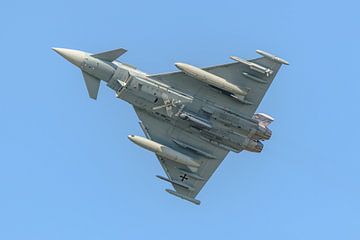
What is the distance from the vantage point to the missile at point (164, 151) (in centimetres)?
4472

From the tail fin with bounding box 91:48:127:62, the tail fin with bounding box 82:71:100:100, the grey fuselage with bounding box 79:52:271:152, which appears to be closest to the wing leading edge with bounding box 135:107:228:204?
the grey fuselage with bounding box 79:52:271:152

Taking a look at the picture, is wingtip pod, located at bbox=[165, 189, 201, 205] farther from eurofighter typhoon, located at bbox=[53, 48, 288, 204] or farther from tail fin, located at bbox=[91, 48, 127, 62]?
tail fin, located at bbox=[91, 48, 127, 62]

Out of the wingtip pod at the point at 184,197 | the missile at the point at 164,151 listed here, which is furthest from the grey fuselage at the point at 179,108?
the wingtip pod at the point at 184,197

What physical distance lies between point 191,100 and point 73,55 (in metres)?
6.21

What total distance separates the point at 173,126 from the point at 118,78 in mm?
4028

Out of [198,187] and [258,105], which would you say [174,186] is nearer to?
[198,187]

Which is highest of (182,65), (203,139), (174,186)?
(182,65)

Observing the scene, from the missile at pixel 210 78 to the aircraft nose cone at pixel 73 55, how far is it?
4.76 m

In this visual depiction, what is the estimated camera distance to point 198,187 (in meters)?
47.8

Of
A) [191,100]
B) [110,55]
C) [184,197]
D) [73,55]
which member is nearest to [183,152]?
[184,197]

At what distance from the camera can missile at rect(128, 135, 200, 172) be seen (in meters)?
44.7

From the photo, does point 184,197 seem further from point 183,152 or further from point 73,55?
point 73,55

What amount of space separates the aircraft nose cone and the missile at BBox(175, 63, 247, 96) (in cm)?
476

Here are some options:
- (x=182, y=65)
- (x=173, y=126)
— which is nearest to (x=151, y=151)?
(x=173, y=126)
